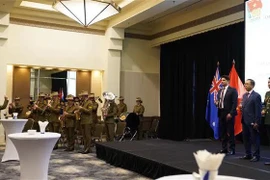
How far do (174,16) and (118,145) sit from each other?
5.63 metres

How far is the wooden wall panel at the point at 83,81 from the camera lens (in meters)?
11.3

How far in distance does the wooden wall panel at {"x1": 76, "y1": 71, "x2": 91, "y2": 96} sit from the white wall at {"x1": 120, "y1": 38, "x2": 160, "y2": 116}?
1.15 meters

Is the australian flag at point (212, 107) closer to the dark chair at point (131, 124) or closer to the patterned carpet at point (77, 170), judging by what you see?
the dark chair at point (131, 124)

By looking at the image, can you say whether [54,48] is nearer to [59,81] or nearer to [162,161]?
[59,81]

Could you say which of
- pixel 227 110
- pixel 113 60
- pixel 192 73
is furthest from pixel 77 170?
pixel 192 73

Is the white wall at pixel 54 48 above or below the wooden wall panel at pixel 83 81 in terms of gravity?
above

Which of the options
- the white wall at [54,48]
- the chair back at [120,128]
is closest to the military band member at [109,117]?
the chair back at [120,128]

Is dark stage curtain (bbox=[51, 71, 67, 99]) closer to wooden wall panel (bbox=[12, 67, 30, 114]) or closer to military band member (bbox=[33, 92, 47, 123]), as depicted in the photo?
wooden wall panel (bbox=[12, 67, 30, 114])

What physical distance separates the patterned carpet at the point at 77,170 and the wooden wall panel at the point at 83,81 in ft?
15.4

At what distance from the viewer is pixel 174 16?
1086cm

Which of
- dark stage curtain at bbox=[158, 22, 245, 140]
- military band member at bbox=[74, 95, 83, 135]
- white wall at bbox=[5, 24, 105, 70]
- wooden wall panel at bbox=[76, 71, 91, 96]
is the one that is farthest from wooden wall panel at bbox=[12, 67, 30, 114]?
dark stage curtain at bbox=[158, 22, 245, 140]

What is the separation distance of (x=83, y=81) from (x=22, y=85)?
6.61 feet

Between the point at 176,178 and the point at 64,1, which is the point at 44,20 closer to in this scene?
the point at 64,1

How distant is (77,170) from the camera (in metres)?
5.58
